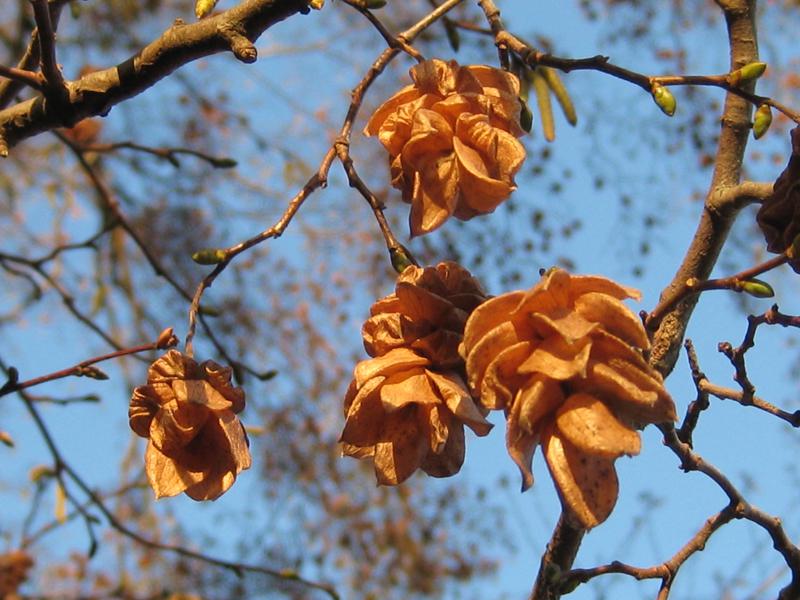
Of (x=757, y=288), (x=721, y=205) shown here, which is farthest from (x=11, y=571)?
(x=757, y=288)

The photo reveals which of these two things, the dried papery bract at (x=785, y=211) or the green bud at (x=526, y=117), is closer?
the dried papery bract at (x=785, y=211)

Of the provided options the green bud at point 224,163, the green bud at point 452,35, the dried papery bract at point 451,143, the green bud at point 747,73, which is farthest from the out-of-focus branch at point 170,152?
the green bud at point 747,73

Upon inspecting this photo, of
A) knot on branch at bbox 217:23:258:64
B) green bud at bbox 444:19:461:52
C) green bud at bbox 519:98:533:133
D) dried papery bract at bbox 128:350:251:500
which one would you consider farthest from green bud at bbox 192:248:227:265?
green bud at bbox 444:19:461:52

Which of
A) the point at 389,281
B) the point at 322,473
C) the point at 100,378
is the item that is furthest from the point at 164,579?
the point at 100,378

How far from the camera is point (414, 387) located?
1.42 meters

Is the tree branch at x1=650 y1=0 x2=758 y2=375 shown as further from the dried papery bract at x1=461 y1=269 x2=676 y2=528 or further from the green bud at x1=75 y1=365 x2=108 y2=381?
the green bud at x1=75 y1=365 x2=108 y2=381

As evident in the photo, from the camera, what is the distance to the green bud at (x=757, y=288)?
148 centimetres

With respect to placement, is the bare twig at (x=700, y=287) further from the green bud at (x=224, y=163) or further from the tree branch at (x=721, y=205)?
the green bud at (x=224, y=163)

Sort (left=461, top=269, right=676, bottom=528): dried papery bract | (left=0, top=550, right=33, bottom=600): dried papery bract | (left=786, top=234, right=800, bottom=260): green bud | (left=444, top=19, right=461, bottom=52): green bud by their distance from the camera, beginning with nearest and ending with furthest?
(left=461, top=269, right=676, bottom=528): dried papery bract
(left=786, top=234, right=800, bottom=260): green bud
(left=444, top=19, right=461, bottom=52): green bud
(left=0, top=550, right=33, bottom=600): dried papery bract

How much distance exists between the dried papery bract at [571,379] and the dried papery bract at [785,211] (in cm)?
25

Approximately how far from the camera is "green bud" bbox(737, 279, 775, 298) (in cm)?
148

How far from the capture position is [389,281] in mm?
6613

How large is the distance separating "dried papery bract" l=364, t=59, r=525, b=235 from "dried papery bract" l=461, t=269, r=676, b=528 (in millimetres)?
283

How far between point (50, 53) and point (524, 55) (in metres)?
0.82
